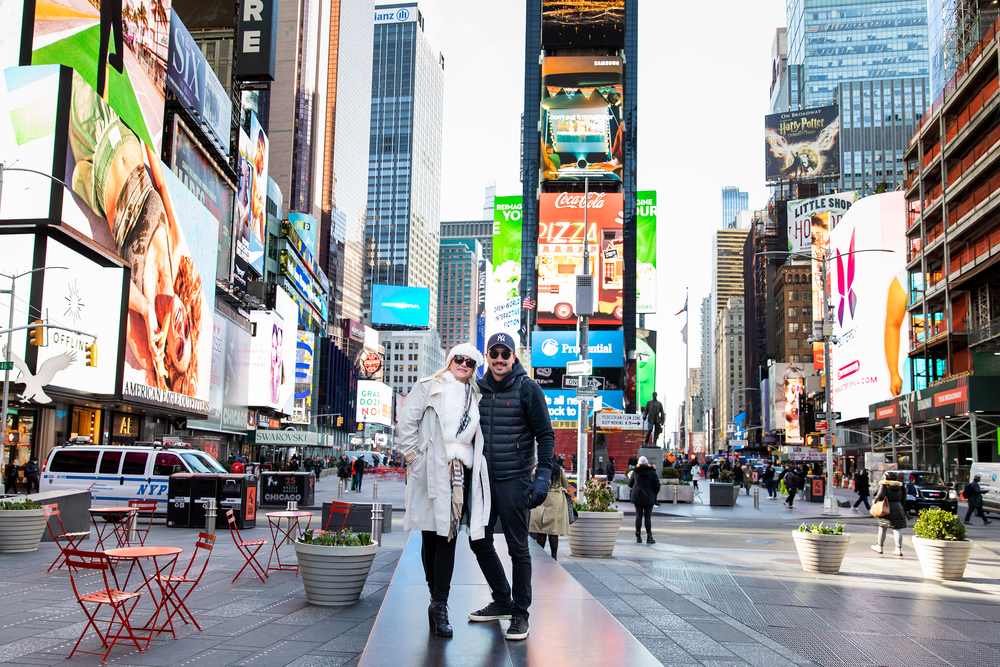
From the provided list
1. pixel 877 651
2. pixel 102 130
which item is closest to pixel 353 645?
pixel 877 651

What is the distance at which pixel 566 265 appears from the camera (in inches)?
2751

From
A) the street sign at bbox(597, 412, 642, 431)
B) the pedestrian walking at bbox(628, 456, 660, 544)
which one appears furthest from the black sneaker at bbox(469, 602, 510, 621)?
the street sign at bbox(597, 412, 642, 431)

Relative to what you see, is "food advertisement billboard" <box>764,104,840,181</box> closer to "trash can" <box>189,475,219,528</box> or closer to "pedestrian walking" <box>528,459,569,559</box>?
"trash can" <box>189,475,219,528</box>

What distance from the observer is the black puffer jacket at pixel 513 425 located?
5582 millimetres

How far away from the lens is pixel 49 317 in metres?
34.3

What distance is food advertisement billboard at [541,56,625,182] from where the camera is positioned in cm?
7306

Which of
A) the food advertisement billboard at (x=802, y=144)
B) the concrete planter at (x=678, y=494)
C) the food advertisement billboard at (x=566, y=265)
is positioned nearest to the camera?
the concrete planter at (x=678, y=494)

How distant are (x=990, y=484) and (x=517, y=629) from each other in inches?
1172

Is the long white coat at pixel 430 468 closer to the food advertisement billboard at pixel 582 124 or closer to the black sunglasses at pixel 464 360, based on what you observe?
the black sunglasses at pixel 464 360

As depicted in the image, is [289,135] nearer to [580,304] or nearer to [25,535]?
[580,304]

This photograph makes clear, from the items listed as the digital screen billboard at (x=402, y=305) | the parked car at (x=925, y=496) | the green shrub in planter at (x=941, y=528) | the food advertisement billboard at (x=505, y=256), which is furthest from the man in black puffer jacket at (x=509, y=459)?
the digital screen billboard at (x=402, y=305)

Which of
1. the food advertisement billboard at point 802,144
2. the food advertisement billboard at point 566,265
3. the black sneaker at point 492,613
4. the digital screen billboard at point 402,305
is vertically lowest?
the black sneaker at point 492,613

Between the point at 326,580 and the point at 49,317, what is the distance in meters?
31.8

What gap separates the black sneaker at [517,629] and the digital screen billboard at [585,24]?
267 feet
